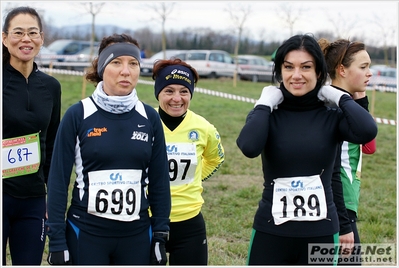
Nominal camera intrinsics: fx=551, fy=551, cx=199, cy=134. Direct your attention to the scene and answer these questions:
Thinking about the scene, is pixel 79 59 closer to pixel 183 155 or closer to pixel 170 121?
pixel 170 121

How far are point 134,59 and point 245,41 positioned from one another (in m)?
38.4

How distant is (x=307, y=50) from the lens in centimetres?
334

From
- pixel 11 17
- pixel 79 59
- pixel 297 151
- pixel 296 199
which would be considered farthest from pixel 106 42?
pixel 79 59

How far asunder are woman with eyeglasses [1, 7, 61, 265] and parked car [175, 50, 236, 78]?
2241 centimetres

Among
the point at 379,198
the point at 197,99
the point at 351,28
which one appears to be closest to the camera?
the point at 379,198

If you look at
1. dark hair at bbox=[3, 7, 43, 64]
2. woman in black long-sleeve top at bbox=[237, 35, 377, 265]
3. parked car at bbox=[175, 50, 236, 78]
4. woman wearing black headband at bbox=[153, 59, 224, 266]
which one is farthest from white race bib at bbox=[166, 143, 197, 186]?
parked car at bbox=[175, 50, 236, 78]

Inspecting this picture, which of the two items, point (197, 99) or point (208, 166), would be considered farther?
point (197, 99)

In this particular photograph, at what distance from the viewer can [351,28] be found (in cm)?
3447

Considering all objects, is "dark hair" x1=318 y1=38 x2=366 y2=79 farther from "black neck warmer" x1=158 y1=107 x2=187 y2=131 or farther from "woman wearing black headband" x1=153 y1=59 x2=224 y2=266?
"black neck warmer" x1=158 y1=107 x2=187 y2=131

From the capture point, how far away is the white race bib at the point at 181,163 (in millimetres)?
3988

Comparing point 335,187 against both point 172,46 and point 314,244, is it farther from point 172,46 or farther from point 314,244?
point 172,46

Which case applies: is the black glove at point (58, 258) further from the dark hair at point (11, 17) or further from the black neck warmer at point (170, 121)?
the dark hair at point (11, 17)

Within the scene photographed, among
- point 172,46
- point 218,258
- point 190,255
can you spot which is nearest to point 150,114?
point 190,255

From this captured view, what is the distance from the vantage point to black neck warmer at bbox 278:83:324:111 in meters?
3.31
